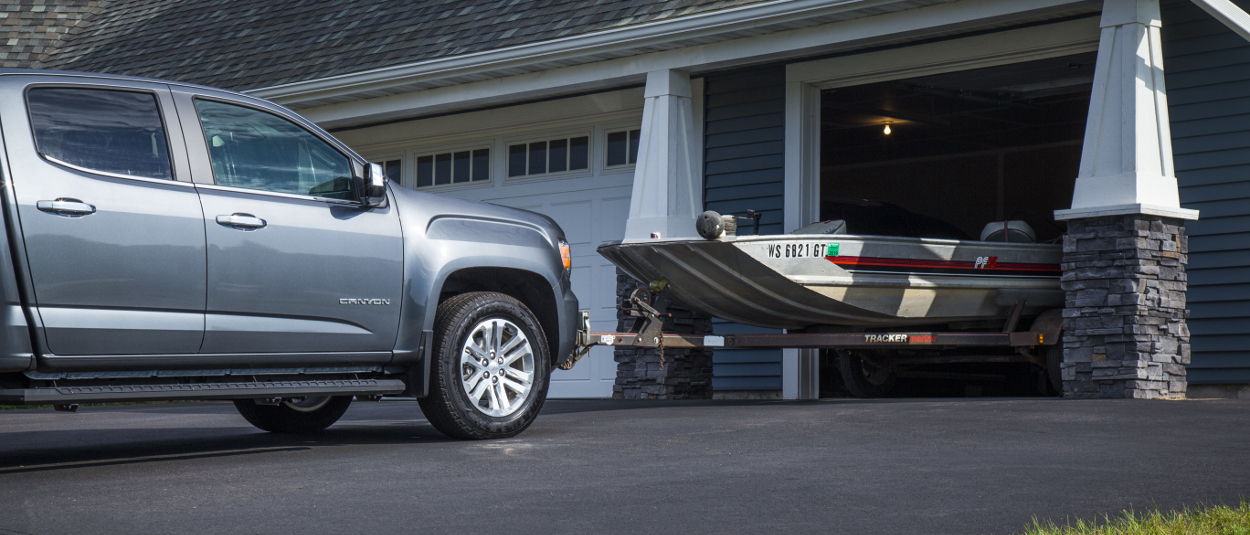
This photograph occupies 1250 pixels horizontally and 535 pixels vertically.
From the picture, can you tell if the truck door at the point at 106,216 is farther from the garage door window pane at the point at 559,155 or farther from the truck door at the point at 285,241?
the garage door window pane at the point at 559,155

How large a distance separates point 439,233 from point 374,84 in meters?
7.08

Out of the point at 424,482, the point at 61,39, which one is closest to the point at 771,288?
the point at 424,482

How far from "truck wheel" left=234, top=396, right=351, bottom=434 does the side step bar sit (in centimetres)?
123

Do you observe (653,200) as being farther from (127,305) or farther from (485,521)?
(485,521)

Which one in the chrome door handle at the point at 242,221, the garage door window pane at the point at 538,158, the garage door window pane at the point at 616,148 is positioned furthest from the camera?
the garage door window pane at the point at 538,158

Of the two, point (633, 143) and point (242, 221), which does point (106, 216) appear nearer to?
point (242, 221)

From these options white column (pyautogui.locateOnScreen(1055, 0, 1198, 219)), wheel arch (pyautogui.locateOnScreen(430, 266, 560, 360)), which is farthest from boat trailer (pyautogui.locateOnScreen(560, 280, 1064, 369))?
wheel arch (pyautogui.locateOnScreen(430, 266, 560, 360))

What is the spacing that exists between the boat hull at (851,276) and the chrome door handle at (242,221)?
409 cm

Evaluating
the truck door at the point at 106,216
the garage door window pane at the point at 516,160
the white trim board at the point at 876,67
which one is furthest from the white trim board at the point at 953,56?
the truck door at the point at 106,216

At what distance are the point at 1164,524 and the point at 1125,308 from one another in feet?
18.7

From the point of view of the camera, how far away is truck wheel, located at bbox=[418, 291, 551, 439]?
6.31 meters

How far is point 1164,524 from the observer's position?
3641 mm

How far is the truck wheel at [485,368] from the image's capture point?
6.31 metres

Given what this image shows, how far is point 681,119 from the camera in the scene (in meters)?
11.7
